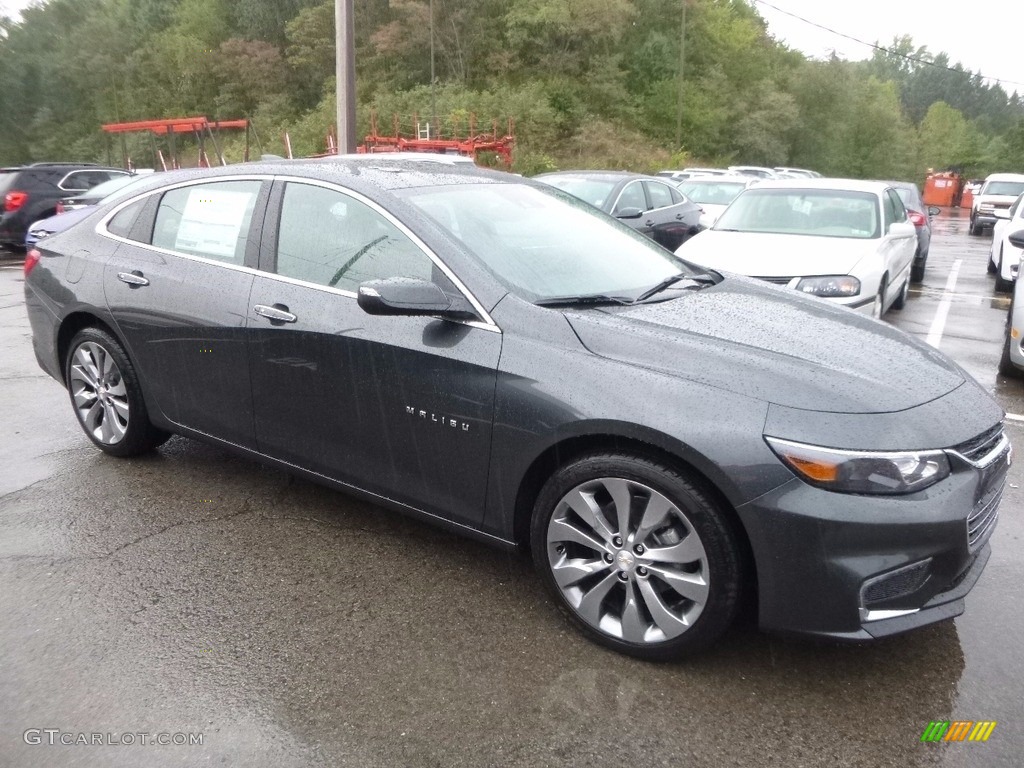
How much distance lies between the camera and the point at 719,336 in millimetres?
2941

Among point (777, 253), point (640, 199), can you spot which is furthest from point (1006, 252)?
point (777, 253)

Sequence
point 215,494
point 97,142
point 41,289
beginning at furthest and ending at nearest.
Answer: point 97,142, point 41,289, point 215,494

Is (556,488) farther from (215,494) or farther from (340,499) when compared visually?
(215,494)

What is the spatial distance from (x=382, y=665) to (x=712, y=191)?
1450cm

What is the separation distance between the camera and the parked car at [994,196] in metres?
22.4

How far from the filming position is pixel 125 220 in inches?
173

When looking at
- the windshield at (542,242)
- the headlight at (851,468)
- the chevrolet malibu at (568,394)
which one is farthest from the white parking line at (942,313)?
the headlight at (851,468)

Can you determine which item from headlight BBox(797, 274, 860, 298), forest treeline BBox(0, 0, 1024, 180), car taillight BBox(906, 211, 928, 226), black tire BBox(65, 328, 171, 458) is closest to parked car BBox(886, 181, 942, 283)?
car taillight BBox(906, 211, 928, 226)

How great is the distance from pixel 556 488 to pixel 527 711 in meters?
0.72

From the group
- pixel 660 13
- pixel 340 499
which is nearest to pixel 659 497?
pixel 340 499

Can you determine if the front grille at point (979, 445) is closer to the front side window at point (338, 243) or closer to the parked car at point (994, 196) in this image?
the front side window at point (338, 243)

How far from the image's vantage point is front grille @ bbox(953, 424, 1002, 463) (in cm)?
268

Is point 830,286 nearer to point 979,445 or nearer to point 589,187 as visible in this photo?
point 979,445

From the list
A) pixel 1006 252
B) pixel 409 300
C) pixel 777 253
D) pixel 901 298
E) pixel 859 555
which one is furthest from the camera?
pixel 1006 252
